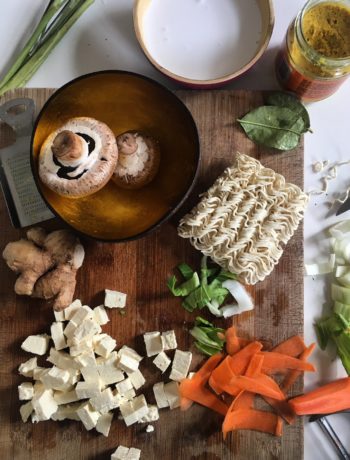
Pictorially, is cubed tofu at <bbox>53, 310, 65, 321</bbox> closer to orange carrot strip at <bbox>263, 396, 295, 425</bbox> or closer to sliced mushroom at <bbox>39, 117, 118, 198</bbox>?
sliced mushroom at <bbox>39, 117, 118, 198</bbox>

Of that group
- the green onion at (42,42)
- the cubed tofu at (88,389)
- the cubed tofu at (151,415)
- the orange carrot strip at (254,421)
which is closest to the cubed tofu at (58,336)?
the cubed tofu at (88,389)

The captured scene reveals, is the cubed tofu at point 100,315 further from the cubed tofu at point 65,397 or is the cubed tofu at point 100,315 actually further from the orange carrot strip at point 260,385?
the orange carrot strip at point 260,385

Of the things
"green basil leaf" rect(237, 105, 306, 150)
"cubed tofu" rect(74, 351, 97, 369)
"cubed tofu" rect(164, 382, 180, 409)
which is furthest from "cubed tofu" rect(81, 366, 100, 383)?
"green basil leaf" rect(237, 105, 306, 150)

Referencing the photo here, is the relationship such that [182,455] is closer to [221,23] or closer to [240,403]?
[240,403]

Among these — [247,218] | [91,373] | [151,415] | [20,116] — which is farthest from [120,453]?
[20,116]

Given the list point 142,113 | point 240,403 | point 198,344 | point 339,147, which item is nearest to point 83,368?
point 198,344

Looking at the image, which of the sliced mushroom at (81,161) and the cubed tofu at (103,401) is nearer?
the sliced mushroom at (81,161)
